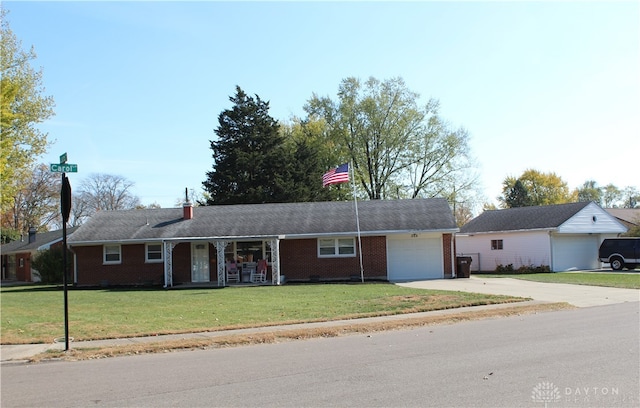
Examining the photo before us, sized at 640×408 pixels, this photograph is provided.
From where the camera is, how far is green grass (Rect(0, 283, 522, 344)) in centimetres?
1393

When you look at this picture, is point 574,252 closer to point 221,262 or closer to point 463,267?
point 463,267

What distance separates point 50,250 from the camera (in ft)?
127

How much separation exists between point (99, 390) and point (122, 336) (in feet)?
16.3

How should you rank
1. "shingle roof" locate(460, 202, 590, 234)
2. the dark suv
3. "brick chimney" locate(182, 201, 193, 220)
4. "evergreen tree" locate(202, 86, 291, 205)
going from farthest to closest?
1. "evergreen tree" locate(202, 86, 291, 205)
2. "shingle roof" locate(460, 202, 590, 234)
3. the dark suv
4. "brick chimney" locate(182, 201, 193, 220)

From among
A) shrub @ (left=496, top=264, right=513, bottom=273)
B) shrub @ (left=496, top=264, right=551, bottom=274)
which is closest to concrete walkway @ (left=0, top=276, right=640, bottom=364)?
shrub @ (left=496, top=264, right=551, bottom=274)

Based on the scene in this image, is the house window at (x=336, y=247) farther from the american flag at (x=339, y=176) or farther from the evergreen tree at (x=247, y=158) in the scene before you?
the evergreen tree at (x=247, y=158)

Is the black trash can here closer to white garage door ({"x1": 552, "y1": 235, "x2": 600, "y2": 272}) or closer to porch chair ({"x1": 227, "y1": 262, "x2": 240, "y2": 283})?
white garage door ({"x1": 552, "y1": 235, "x2": 600, "y2": 272})

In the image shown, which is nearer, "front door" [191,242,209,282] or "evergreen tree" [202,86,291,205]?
"front door" [191,242,209,282]

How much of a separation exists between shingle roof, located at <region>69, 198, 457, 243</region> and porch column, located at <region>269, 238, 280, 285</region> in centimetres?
110

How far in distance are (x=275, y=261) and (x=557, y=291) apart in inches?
515

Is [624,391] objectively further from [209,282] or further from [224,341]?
[209,282]

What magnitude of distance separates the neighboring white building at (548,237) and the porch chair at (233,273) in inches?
720

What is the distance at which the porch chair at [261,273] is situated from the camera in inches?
1169

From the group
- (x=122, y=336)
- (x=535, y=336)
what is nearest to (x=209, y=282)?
(x=122, y=336)
